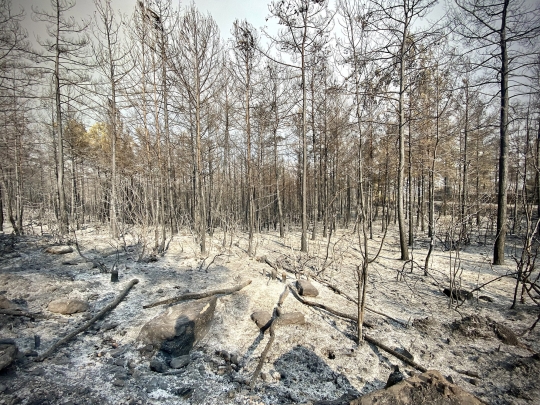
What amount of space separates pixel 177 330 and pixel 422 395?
3.19 meters

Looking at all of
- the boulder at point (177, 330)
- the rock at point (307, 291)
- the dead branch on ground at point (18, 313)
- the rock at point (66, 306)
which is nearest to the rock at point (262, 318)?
the boulder at point (177, 330)

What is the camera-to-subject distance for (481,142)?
718 inches

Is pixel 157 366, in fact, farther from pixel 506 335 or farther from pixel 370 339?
pixel 506 335

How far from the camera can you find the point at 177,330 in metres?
3.76

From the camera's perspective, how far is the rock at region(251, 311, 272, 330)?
14.6 ft

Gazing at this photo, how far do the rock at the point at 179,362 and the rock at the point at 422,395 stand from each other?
2.35 metres

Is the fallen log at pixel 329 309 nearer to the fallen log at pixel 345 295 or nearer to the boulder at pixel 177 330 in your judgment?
the fallen log at pixel 345 295

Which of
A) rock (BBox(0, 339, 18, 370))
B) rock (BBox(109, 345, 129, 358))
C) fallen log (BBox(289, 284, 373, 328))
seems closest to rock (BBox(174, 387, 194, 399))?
rock (BBox(109, 345, 129, 358))

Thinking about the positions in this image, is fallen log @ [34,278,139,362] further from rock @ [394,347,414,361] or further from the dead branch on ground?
rock @ [394,347,414,361]

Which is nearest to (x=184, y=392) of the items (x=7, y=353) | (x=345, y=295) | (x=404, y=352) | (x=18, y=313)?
(x=7, y=353)

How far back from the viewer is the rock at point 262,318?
14.6 feet

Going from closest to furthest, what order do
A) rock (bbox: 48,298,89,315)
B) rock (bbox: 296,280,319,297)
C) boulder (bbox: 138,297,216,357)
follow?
boulder (bbox: 138,297,216,357) → rock (bbox: 48,298,89,315) → rock (bbox: 296,280,319,297)

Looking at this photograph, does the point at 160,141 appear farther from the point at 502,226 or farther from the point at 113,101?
the point at 502,226

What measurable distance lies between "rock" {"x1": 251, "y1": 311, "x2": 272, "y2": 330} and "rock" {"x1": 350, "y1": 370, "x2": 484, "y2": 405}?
8.28 feet
